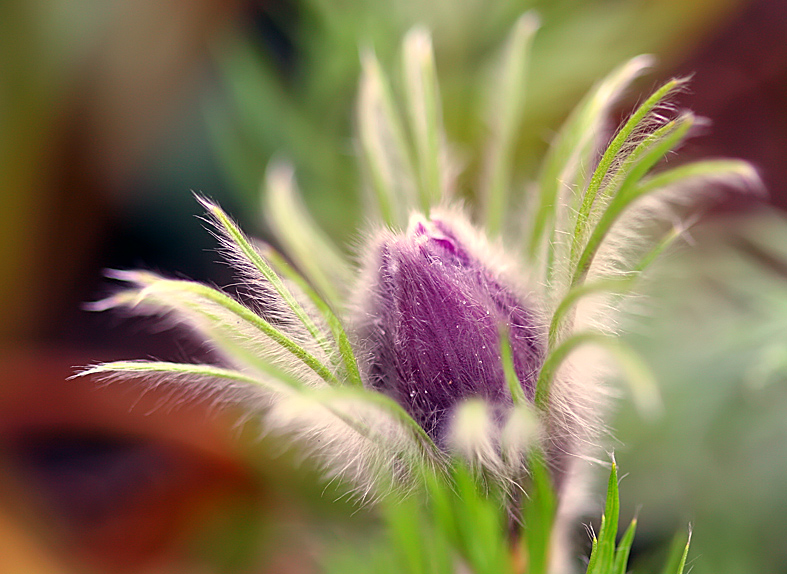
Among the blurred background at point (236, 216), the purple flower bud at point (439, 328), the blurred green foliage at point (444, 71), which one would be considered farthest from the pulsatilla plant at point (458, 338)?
the blurred green foliage at point (444, 71)

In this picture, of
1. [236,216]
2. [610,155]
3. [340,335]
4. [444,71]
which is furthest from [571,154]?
[236,216]

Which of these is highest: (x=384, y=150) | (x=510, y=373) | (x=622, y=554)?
(x=384, y=150)

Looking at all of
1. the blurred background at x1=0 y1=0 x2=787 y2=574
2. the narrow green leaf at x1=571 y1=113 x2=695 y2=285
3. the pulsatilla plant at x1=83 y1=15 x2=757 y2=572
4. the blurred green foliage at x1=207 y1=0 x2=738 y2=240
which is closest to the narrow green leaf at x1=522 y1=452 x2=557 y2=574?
the pulsatilla plant at x1=83 y1=15 x2=757 y2=572

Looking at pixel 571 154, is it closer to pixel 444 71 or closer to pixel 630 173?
pixel 630 173

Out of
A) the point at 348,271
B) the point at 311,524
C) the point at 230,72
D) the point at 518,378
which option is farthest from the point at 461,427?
the point at 230,72

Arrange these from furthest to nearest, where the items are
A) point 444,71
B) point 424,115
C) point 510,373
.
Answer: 1. point 444,71
2. point 424,115
3. point 510,373

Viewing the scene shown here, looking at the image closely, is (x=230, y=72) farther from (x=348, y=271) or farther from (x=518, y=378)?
(x=518, y=378)
